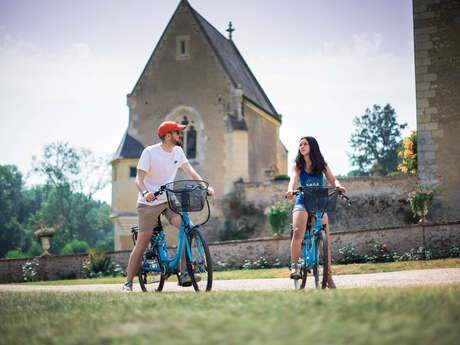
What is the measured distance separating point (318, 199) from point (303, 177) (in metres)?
0.50

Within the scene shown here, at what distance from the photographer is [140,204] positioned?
21.6ft

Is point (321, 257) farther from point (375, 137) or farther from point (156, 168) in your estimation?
point (375, 137)

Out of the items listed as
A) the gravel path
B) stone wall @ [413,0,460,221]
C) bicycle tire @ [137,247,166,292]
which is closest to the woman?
the gravel path

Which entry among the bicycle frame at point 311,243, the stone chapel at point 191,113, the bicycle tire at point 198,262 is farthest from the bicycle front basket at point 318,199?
the stone chapel at point 191,113

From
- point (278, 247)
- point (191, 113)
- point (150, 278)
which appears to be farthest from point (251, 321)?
point (191, 113)

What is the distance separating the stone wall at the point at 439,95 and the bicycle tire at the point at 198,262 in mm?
12525

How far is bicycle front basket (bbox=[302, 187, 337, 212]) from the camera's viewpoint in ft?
20.7

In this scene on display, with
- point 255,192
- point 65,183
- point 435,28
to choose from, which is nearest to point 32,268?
point 255,192

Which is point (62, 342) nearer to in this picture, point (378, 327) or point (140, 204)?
point (378, 327)

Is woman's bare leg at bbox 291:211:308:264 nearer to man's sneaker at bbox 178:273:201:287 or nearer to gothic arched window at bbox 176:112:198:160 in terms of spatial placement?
man's sneaker at bbox 178:273:201:287

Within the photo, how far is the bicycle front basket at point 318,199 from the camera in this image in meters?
6.30

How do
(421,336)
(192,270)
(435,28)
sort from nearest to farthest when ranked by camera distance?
1. (421,336)
2. (192,270)
3. (435,28)

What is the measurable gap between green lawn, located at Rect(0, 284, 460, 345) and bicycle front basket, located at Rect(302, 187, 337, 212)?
2110 millimetres

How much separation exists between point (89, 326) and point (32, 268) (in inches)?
609
